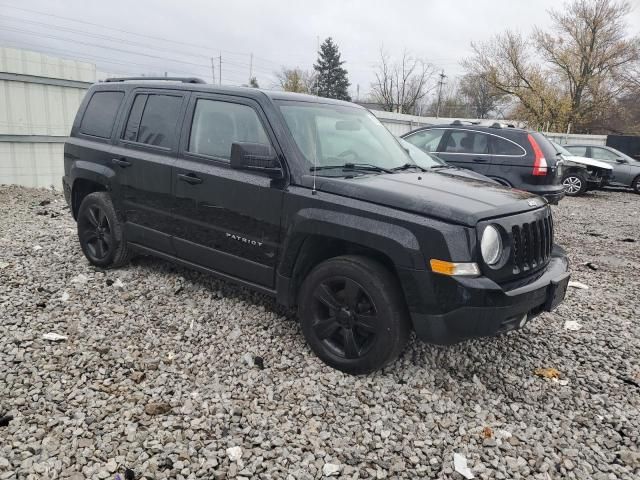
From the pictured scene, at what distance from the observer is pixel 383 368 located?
130 inches

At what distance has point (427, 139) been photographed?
954cm

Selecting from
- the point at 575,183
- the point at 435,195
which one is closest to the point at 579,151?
the point at 575,183

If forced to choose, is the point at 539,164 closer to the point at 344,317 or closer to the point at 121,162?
the point at 344,317

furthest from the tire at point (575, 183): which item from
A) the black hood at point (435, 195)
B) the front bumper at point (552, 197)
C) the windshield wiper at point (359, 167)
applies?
the windshield wiper at point (359, 167)

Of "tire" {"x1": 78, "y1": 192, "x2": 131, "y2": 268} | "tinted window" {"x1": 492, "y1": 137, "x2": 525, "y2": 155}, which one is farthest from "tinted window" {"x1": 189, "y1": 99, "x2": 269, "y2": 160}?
"tinted window" {"x1": 492, "y1": 137, "x2": 525, "y2": 155}

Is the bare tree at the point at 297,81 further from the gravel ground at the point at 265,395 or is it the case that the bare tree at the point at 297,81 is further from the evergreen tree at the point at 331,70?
the gravel ground at the point at 265,395

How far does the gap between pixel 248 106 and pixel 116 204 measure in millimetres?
1844

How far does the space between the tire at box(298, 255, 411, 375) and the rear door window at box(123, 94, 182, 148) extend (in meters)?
1.96

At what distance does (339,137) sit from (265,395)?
2068 mm

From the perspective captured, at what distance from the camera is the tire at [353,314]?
3008 millimetres

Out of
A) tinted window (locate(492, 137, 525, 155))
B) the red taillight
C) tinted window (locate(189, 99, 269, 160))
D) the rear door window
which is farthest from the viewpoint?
tinted window (locate(492, 137, 525, 155))

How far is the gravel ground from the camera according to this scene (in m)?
2.54

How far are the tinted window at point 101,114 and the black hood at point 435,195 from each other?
8.31 feet

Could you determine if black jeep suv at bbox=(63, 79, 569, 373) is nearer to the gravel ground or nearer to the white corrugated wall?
the gravel ground
